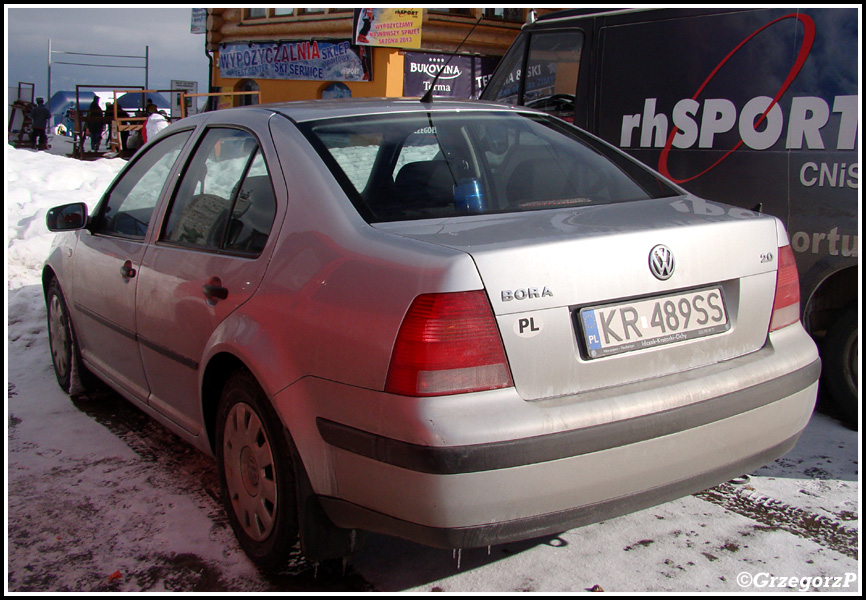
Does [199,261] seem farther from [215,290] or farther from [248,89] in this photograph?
[248,89]

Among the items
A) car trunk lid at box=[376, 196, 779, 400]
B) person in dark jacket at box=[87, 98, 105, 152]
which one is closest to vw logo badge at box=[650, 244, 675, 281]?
car trunk lid at box=[376, 196, 779, 400]

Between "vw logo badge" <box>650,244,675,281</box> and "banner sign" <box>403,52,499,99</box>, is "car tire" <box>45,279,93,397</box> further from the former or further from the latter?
"banner sign" <box>403,52,499,99</box>

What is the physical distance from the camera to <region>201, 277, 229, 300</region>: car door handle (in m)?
2.87

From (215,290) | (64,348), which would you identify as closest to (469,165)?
(215,290)

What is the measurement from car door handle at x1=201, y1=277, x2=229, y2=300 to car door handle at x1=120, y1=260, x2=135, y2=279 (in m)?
0.78

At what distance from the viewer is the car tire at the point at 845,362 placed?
13.4ft

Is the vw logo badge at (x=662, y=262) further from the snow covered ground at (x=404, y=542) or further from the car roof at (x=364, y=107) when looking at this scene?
the car roof at (x=364, y=107)

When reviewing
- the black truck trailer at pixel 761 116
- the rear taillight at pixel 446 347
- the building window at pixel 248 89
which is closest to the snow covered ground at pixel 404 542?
the black truck trailer at pixel 761 116

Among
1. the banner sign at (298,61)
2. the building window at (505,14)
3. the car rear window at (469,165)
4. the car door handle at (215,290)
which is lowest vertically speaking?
the car door handle at (215,290)

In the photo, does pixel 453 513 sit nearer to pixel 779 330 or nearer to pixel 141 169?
pixel 779 330

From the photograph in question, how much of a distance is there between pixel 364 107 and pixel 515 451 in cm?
164

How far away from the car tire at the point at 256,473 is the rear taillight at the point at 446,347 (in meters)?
0.58

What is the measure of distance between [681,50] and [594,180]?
6.36 ft

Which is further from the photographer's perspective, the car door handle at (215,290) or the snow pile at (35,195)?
the snow pile at (35,195)
